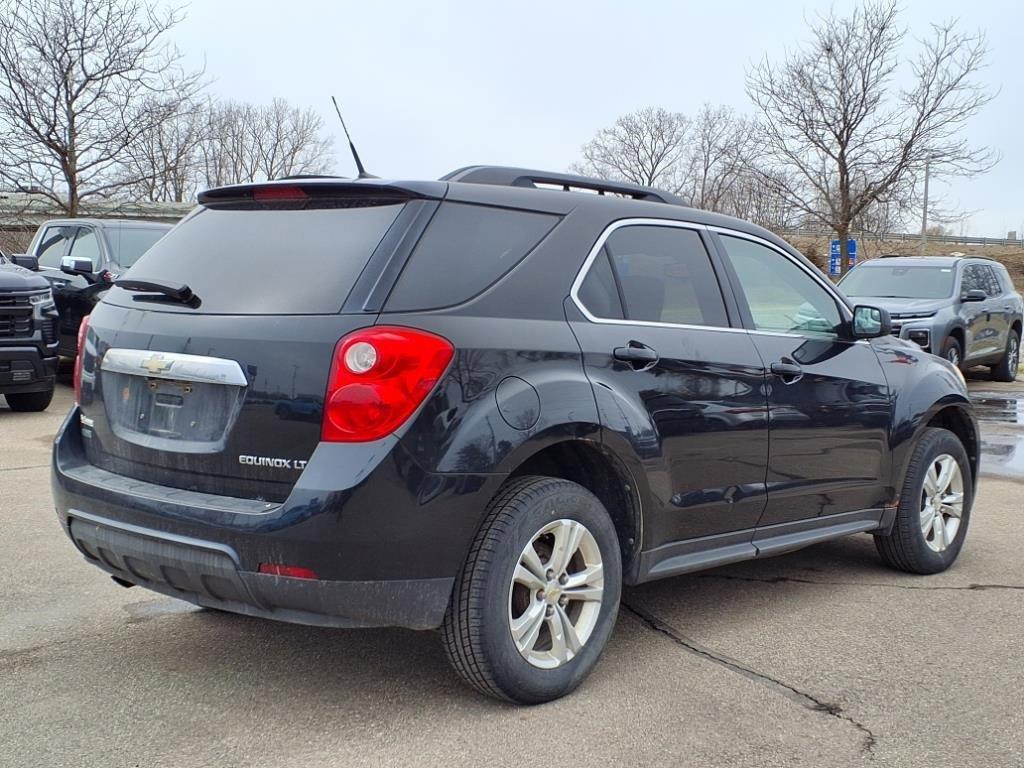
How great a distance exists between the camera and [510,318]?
3617mm

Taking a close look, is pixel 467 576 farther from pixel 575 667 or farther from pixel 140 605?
pixel 140 605

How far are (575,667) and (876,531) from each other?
2204mm

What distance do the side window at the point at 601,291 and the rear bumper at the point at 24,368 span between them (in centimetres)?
775

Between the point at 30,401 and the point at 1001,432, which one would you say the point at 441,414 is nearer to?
the point at 30,401

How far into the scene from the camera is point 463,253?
363 cm

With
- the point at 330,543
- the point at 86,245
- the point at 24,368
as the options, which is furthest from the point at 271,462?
the point at 86,245

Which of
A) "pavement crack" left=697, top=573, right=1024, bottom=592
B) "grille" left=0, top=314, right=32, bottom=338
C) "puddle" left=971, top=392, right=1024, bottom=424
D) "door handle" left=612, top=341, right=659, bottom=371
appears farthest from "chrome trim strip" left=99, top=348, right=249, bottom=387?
"puddle" left=971, top=392, right=1024, bottom=424

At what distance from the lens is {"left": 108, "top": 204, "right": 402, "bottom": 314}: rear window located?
3.50 m

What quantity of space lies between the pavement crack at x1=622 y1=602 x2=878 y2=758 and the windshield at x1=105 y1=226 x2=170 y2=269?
9.82m

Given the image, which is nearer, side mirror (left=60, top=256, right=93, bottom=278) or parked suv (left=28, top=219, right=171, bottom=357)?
side mirror (left=60, top=256, right=93, bottom=278)

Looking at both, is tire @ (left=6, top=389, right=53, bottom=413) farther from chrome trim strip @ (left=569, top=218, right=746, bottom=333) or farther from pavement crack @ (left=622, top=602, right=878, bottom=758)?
chrome trim strip @ (left=569, top=218, right=746, bottom=333)

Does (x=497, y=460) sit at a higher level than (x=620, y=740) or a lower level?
higher

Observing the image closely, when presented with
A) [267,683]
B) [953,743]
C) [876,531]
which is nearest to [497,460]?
[267,683]

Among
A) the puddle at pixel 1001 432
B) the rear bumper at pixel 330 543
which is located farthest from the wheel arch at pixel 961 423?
the rear bumper at pixel 330 543
